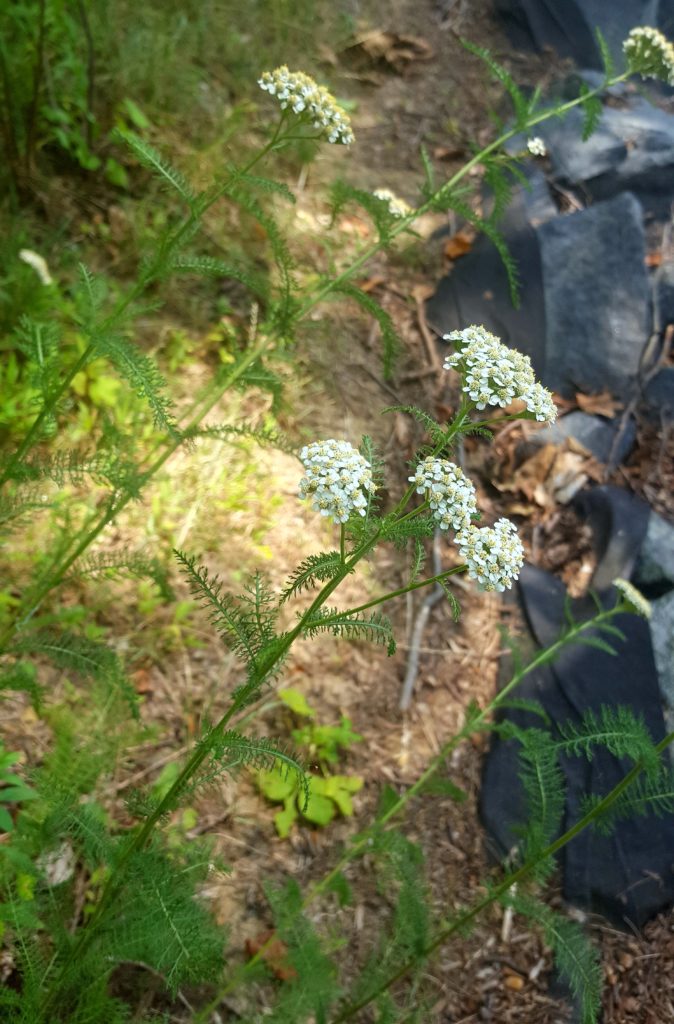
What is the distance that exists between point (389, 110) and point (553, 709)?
3925 millimetres

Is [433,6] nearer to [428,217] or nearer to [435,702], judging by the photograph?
[428,217]

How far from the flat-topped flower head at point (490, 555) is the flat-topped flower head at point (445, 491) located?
3 cm

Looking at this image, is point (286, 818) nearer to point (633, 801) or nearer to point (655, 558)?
point (633, 801)

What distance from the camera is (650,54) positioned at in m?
2.57

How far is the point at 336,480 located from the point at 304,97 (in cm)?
104

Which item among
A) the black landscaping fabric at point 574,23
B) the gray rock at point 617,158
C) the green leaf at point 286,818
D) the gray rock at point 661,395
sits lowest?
the green leaf at point 286,818

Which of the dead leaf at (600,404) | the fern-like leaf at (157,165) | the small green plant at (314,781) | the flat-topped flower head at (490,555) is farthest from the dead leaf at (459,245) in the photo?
the flat-topped flower head at (490,555)

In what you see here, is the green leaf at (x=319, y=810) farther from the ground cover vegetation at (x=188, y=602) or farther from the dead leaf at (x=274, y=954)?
the dead leaf at (x=274, y=954)

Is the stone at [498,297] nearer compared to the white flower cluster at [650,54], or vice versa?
the white flower cluster at [650,54]

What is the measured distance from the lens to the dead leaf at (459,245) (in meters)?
4.38

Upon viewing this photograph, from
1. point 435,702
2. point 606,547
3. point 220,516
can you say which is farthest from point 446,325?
point 435,702

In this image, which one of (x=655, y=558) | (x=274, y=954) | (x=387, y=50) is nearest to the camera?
(x=274, y=954)

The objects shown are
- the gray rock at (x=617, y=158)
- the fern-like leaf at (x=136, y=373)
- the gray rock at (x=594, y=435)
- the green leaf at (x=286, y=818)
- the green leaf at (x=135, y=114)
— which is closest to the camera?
the fern-like leaf at (x=136, y=373)

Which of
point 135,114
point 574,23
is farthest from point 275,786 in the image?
point 574,23
